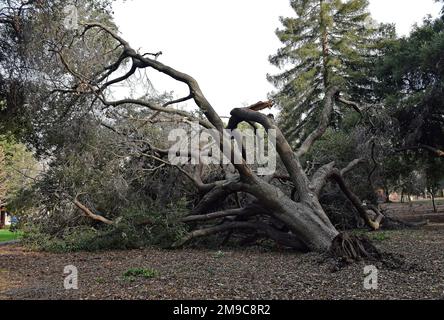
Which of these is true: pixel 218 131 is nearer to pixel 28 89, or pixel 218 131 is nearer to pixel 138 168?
pixel 138 168

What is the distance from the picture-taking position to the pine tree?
2584 centimetres

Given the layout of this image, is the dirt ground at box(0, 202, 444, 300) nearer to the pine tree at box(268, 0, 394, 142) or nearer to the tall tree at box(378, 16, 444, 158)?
the tall tree at box(378, 16, 444, 158)

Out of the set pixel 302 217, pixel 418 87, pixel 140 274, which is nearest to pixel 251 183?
pixel 302 217

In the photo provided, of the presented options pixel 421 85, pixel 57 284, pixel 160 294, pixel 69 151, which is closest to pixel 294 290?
pixel 160 294

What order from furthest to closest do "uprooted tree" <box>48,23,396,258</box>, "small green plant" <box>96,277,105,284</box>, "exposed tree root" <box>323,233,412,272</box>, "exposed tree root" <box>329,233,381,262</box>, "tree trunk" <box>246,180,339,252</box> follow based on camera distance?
"uprooted tree" <box>48,23,396,258</box> < "tree trunk" <box>246,180,339,252</box> < "exposed tree root" <box>329,233,381,262</box> < "exposed tree root" <box>323,233,412,272</box> < "small green plant" <box>96,277,105,284</box>

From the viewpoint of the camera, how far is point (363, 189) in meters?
14.4

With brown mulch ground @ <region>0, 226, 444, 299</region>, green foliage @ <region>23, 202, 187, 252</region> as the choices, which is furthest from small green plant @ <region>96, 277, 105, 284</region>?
green foliage @ <region>23, 202, 187, 252</region>

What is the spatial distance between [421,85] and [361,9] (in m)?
12.9

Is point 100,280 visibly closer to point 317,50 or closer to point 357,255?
point 357,255

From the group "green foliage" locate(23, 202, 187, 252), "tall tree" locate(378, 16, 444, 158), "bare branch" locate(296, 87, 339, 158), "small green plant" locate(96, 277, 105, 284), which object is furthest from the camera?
"tall tree" locate(378, 16, 444, 158)

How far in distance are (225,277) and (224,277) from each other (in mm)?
15

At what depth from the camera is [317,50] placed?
26266 millimetres

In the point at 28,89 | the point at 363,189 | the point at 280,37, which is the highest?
the point at 280,37

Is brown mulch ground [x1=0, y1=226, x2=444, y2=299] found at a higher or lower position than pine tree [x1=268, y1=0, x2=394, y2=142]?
lower
